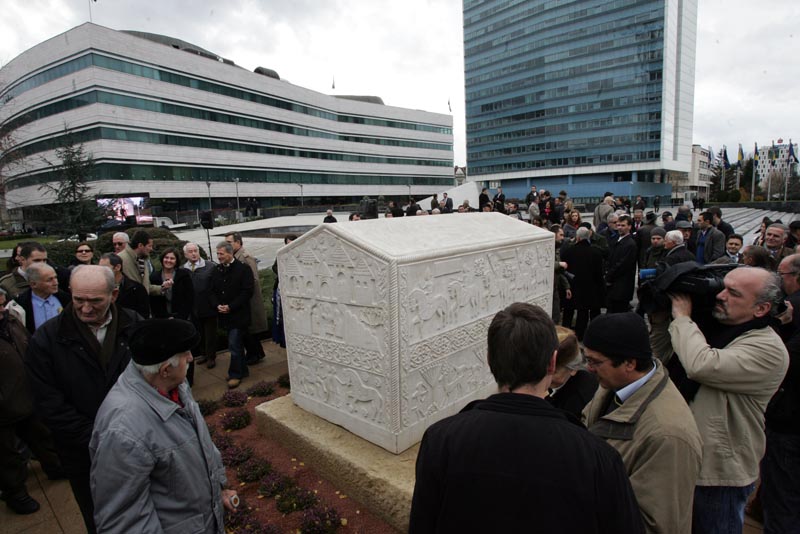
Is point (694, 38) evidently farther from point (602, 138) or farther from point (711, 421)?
point (711, 421)

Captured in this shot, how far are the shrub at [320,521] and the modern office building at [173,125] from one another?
105ft

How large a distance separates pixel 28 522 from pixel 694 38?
8796 cm

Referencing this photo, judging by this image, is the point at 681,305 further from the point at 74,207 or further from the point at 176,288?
the point at 74,207

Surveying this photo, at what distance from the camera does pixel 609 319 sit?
67.9 inches

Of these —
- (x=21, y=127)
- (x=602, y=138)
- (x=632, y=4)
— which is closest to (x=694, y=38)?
(x=632, y=4)

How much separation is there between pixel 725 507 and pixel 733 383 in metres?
0.66

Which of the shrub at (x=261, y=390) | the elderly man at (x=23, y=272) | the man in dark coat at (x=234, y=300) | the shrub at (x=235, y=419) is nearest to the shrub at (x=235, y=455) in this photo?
the shrub at (x=235, y=419)

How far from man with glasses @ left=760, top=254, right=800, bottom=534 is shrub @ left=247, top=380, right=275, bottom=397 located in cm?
457

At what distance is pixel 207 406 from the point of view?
4.62m

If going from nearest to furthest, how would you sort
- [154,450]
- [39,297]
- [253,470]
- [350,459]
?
[154,450]
[350,459]
[253,470]
[39,297]

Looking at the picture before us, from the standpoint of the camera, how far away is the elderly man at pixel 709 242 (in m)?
6.93

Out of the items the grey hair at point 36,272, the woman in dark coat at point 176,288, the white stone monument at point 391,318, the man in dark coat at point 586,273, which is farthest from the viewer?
the man in dark coat at point 586,273

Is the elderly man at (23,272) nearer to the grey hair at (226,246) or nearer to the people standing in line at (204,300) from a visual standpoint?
the people standing in line at (204,300)

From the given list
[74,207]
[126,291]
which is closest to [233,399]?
[126,291]
